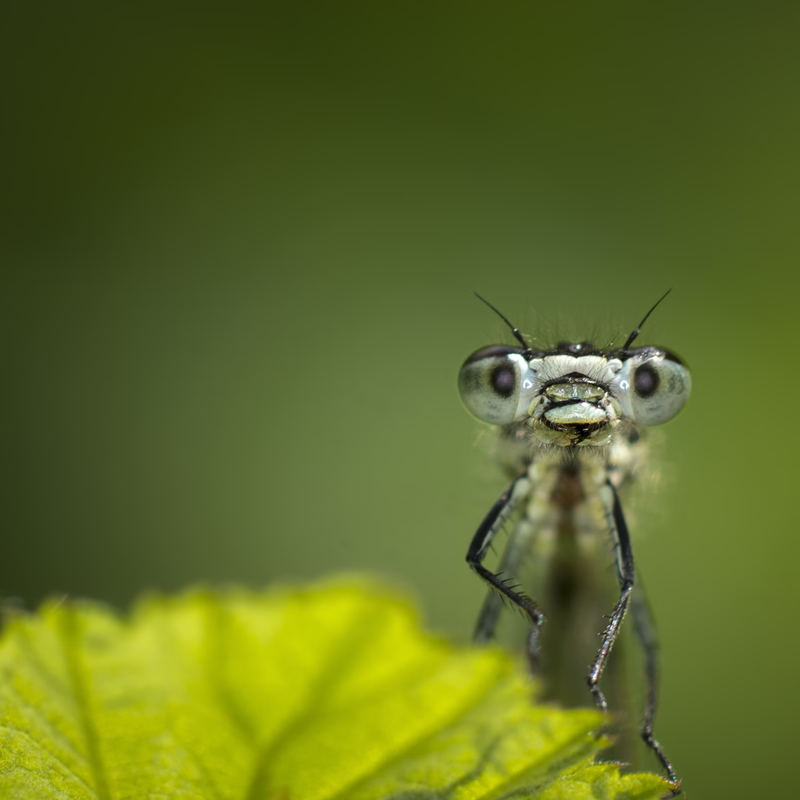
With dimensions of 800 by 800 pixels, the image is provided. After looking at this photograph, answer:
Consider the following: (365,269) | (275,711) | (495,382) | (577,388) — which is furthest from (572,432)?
(365,269)

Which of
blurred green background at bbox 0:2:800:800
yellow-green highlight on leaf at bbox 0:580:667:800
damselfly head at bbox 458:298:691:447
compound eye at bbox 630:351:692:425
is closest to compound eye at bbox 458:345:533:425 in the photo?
damselfly head at bbox 458:298:691:447

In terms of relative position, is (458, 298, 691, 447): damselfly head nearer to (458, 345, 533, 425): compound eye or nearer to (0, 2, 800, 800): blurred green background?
(458, 345, 533, 425): compound eye

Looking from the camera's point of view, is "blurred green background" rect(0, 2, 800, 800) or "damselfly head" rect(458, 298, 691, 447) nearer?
"damselfly head" rect(458, 298, 691, 447)

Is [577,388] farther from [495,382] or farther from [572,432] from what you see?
[495,382]

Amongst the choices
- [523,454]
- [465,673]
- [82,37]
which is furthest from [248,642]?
[82,37]

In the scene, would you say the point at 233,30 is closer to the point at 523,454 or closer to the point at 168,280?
the point at 168,280

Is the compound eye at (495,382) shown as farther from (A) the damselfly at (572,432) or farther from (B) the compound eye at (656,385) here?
(B) the compound eye at (656,385)

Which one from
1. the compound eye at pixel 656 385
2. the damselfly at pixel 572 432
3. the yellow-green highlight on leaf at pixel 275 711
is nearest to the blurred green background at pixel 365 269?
the damselfly at pixel 572 432
